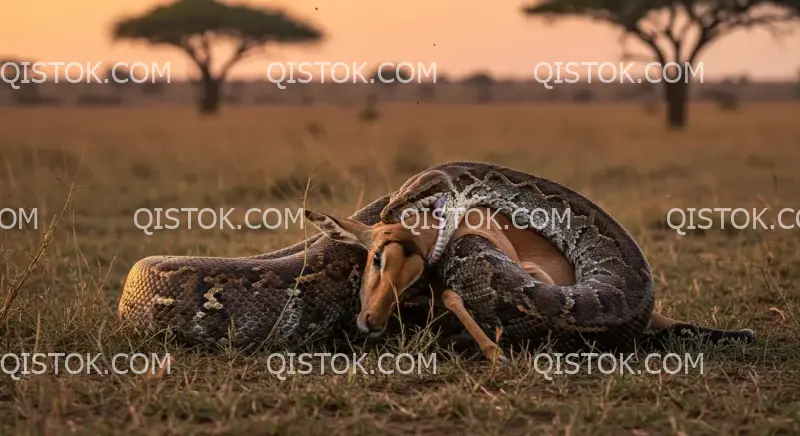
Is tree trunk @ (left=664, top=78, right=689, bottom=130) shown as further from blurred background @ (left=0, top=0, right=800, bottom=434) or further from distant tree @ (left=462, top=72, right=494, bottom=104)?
distant tree @ (left=462, top=72, right=494, bottom=104)

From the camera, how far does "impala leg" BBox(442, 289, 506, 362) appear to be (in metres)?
6.18

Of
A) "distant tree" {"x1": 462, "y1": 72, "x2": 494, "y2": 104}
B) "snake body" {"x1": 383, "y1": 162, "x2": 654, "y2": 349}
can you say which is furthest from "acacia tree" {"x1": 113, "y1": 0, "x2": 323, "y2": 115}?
"snake body" {"x1": 383, "y1": 162, "x2": 654, "y2": 349}

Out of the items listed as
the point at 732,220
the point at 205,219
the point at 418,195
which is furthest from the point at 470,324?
the point at 205,219

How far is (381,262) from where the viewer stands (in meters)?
6.45

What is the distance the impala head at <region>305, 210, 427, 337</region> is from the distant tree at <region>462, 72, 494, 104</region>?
7187cm

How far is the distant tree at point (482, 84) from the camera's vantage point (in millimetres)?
79188

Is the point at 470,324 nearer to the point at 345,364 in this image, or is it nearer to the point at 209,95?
the point at 345,364

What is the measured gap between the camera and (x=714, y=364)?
21.0 ft

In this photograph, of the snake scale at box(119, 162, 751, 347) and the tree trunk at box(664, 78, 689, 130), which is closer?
the snake scale at box(119, 162, 751, 347)

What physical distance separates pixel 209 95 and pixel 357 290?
46.2 meters

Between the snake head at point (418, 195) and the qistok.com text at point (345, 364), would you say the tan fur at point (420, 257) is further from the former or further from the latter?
the qistok.com text at point (345, 364)

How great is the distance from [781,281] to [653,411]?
4778mm

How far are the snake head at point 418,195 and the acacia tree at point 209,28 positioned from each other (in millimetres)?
41519

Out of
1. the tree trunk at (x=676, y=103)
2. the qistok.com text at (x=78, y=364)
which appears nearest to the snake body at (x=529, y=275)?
the qistok.com text at (x=78, y=364)
